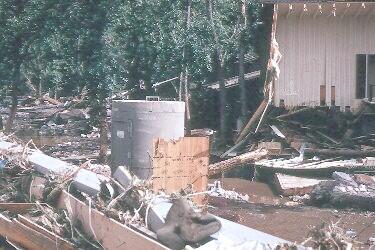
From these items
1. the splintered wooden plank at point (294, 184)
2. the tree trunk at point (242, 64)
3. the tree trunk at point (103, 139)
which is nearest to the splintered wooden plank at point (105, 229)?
the splintered wooden plank at point (294, 184)

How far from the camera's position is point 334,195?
1203 cm

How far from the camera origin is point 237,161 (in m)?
14.7

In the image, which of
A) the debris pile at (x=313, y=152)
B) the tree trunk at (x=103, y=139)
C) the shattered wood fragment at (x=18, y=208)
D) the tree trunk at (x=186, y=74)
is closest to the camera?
the shattered wood fragment at (x=18, y=208)

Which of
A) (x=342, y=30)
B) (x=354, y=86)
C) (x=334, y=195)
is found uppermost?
(x=342, y=30)

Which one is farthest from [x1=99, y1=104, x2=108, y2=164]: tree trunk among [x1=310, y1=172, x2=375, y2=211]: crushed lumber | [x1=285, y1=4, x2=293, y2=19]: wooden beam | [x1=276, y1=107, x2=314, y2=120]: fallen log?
[x1=310, y1=172, x2=375, y2=211]: crushed lumber

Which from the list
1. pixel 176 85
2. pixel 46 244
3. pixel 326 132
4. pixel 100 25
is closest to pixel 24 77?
pixel 100 25

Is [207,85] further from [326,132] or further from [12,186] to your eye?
[12,186]

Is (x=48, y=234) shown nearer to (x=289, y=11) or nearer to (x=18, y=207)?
(x=18, y=207)

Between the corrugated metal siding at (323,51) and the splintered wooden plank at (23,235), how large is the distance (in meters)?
11.8

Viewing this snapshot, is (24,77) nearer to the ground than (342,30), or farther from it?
nearer to the ground

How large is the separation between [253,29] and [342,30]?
14.3ft

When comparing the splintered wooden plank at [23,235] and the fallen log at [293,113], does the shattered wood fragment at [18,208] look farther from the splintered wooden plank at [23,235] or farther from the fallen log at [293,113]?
the fallen log at [293,113]

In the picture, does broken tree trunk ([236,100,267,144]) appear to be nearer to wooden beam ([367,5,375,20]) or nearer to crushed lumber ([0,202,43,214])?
wooden beam ([367,5,375,20])

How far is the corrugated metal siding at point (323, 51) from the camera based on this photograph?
17547 mm
